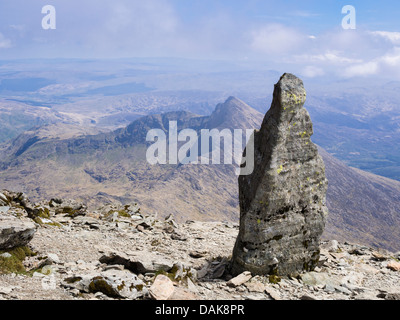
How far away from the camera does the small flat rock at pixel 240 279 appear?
15.5 metres

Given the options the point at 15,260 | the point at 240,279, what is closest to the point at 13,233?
the point at 15,260

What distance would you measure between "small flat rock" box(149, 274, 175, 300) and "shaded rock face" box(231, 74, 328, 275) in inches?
183

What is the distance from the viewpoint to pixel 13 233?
16562 mm

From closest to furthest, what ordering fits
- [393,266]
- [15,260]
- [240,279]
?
[240,279] → [15,260] → [393,266]

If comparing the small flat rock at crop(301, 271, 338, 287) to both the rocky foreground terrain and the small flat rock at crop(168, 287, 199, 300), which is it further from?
the small flat rock at crop(168, 287, 199, 300)

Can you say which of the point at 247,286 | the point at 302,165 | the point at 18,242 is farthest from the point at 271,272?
the point at 18,242

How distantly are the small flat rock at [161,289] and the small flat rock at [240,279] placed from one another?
3194mm

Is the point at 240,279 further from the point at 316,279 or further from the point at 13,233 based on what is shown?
the point at 13,233

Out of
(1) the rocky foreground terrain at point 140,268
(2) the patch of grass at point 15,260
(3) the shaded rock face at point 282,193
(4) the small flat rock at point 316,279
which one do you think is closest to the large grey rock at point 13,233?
(1) the rocky foreground terrain at point 140,268

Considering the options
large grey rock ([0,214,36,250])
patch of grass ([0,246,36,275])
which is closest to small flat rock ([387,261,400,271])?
patch of grass ([0,246,36,275])

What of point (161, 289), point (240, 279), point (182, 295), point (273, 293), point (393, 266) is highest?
point (161, 289)

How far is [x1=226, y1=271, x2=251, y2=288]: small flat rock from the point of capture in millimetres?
15484

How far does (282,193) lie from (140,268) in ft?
26.7

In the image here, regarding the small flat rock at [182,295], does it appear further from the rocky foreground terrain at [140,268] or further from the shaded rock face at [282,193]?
the shaded rock face at [282,193]
